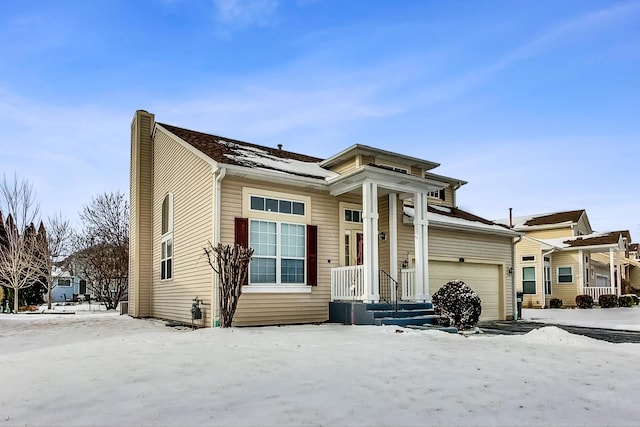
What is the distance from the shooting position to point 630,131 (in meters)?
16.8

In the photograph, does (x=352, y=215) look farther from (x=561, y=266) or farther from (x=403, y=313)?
(x=561, y=266)

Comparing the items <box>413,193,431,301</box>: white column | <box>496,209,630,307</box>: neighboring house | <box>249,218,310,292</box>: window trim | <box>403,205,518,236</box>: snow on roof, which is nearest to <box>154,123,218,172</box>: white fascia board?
Answer: <box>249,218,310,292</box>: window trim

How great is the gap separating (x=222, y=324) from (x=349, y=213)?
182 inches

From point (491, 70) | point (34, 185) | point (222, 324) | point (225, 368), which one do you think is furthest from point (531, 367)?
point (34, 185)

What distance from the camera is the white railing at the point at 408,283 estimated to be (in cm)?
1274

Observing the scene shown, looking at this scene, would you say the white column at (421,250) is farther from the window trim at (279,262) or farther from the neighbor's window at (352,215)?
the window trim at (279,262)

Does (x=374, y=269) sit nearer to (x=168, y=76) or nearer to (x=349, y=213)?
(x=349, y=213)

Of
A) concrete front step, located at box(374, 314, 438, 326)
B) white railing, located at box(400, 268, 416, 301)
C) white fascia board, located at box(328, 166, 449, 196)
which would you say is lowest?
concrete front step, located at box(374, 314, 438, 326)

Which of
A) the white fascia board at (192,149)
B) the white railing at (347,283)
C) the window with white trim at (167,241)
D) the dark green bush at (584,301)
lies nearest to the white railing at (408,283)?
the white railing at (347,283)

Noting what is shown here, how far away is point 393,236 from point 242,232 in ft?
13.7

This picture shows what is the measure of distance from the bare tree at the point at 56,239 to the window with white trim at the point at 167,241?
11.1m

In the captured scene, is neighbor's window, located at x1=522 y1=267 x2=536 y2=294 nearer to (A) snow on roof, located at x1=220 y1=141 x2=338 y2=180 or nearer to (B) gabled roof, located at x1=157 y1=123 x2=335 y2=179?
(B) gabled roof, located at x1=157 y1=123 x2=335 y2=179

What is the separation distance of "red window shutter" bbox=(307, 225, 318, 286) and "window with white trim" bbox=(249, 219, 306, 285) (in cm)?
13

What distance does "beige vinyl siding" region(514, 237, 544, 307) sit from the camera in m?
25.2
